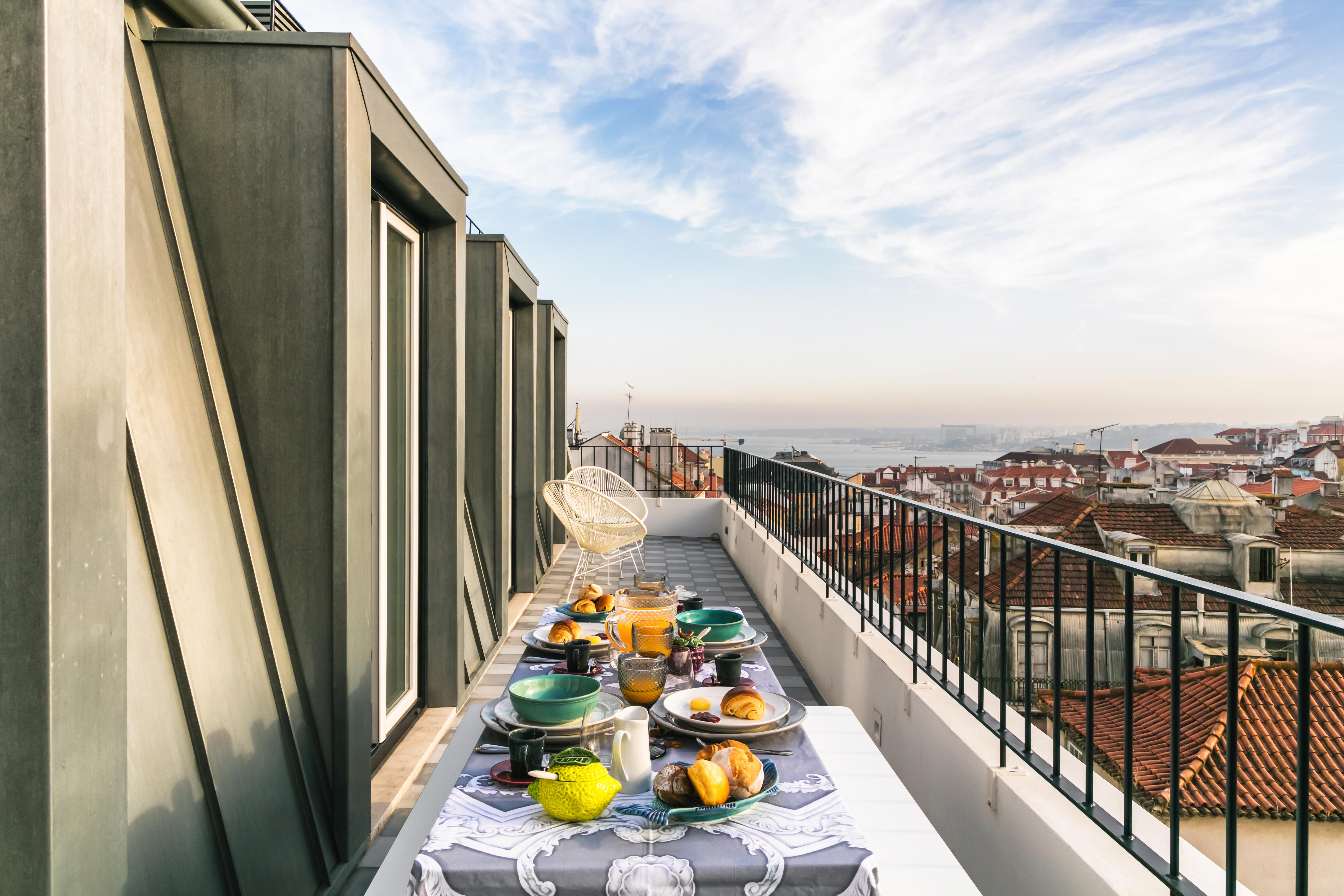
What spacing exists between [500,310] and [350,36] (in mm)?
2312

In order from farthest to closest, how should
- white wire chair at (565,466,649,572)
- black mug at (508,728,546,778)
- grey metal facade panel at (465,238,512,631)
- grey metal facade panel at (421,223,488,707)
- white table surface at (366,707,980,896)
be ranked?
white wire chair at (565,466,649,572) → grey metal facade panel at (465,238,512,631) → grey metal facade panel at (421,223,488,707) → white table surface at (366,707,980,896) → black mug at (508,728,546,778)

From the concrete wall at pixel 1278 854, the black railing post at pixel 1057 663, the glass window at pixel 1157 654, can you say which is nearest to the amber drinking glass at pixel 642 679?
the black railing post at pixel 1057 663

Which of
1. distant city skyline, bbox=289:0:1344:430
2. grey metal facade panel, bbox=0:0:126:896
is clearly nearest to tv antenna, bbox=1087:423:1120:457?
distant city skyline, bbox=289:0:1344:430

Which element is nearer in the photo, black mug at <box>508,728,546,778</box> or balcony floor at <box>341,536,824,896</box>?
black mug at <box>508,728,546,778</box>

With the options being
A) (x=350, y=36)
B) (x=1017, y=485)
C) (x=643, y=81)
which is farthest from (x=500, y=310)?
(x=643, y=81)

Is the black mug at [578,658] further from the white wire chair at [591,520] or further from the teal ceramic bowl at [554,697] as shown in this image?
the white wire chair at [591,520]

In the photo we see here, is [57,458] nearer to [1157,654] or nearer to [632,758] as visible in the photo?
[632,758]

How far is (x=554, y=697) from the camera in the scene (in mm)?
1410

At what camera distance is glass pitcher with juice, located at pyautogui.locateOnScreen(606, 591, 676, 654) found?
161cm

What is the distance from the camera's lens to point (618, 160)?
16.2 metres

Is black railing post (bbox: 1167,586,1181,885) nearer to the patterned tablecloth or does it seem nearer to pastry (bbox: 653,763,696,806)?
the patterned tablecloth

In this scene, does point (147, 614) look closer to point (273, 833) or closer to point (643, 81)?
point (273, 833)

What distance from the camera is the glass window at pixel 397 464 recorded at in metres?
2.75

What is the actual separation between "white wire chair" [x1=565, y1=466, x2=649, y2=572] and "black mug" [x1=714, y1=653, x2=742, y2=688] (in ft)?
18.8
